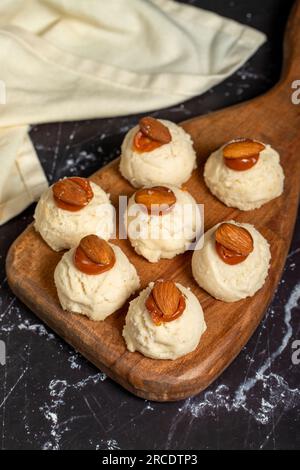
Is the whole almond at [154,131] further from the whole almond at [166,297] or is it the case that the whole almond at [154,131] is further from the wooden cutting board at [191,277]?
the whole almond at [166,297]

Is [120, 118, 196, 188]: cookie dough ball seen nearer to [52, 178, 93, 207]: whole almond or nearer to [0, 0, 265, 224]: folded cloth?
[52, 178, 93, 207]: whole almond

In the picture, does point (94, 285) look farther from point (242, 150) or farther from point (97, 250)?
point (242, 150)

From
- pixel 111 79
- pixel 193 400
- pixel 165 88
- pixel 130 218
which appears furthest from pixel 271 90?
pixel 193 400

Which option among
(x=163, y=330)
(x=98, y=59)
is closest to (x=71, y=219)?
(x=163, y=330)

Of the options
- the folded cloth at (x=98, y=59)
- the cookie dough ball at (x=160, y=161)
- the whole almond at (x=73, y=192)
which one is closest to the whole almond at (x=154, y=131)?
the cookie dough ball at (x=160, y=161)

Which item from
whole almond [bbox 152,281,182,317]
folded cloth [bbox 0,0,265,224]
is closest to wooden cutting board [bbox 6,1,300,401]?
whole almond [bbox 152,281,182,317]

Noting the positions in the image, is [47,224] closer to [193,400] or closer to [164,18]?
[193,400]

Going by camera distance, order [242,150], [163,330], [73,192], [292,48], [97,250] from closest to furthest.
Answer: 1. [163,330]
2. [97,250]
3. [73,192]
4. [242,150]
5. [292,48]
